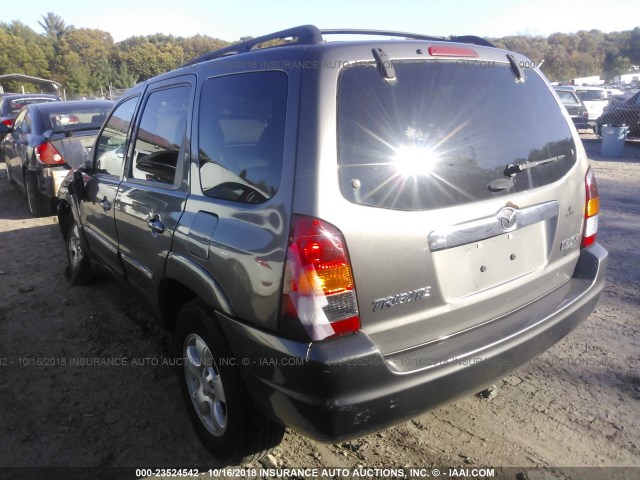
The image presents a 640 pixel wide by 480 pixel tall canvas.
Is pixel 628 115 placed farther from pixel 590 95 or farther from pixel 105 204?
pixel 105 204

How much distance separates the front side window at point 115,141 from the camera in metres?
3.34

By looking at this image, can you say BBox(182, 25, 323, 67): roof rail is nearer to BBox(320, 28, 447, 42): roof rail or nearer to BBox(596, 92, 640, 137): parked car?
BBox(320, 28, 447, 42): roof rail

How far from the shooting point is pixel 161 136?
2.81m

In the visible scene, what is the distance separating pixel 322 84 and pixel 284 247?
0.63 meters

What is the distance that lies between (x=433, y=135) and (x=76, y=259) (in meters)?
3.96

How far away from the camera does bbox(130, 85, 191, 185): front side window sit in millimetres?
2596

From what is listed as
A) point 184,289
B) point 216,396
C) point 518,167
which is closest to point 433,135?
point 518,167

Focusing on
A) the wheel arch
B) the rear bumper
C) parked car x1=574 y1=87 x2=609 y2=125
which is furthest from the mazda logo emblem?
parked car x1=574 y1=87 x2=609 y2=125

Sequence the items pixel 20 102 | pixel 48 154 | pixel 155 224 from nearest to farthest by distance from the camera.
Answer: pixel 155 224 → pixel 48 154 → pixel 20 102

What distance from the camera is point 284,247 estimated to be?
1.79 metres

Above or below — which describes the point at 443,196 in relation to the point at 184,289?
above

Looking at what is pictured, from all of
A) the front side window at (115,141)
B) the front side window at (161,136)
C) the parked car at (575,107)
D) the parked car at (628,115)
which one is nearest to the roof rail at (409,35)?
the front side window at (161,136)

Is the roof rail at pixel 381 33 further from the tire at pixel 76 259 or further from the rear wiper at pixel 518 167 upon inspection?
the tire at pixel 76 259

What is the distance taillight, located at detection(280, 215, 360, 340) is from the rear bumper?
73 mm
